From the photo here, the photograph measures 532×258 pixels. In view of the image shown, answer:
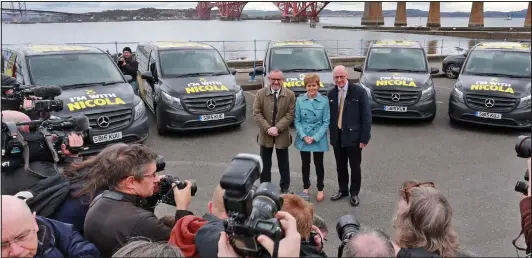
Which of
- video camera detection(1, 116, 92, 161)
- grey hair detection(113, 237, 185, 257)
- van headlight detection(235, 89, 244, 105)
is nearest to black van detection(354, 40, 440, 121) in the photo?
van headlight detection(235, 89, 244, 105)

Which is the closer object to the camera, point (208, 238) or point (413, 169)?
point (208, 238)

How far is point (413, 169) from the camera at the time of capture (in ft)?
22.6

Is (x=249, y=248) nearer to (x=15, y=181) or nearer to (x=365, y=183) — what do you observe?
(x=15, y=181)

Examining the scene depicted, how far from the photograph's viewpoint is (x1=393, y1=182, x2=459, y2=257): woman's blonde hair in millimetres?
2303

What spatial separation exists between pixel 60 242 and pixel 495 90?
847 cm

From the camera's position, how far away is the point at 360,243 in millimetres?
2037

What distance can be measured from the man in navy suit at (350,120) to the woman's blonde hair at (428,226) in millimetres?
2916

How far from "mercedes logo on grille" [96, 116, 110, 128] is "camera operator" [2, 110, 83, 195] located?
12.3ft

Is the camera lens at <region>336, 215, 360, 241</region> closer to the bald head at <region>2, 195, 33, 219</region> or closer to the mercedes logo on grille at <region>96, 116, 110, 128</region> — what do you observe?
the bald head at <region>2, 195, 33, 219</region>

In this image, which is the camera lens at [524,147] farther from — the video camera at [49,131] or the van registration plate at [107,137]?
the van registration plate at [107,137]

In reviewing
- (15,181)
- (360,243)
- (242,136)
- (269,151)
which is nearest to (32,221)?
(15,181)

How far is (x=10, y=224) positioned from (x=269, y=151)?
3924 mm

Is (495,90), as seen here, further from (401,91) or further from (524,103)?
(401,91)

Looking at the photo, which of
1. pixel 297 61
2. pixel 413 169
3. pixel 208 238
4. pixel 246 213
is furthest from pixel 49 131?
pixel 297 61
